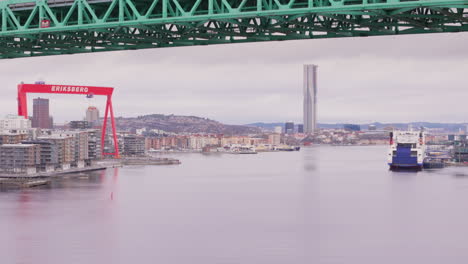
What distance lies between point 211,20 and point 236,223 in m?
9.98

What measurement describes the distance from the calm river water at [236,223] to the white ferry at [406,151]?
12118 millimetres

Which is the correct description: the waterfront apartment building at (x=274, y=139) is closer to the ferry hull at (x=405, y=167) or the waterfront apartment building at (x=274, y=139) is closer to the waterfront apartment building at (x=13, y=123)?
the waterfront apartment building at (x=13, y=123)

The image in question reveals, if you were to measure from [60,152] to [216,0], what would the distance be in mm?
33055

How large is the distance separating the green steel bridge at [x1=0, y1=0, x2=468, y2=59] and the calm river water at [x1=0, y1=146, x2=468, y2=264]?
487 cm

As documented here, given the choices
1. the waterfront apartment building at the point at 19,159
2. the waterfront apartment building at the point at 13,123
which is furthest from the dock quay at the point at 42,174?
the waterfront apartment building at the point at 13,123

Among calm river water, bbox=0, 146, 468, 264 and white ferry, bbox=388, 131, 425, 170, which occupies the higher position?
white ferry, bbox=388, 131, 425, 170

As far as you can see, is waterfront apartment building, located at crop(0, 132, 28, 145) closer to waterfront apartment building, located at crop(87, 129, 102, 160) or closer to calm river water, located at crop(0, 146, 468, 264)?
waterfront apartment building, located at crop(87, 129, 102, 160)

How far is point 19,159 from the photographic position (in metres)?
35.9

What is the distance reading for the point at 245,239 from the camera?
14453 millimetres

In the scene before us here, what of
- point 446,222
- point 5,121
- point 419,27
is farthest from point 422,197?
point 5,121

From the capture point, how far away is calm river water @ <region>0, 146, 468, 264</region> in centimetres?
1320

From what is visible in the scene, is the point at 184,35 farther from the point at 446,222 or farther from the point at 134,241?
the point at 446,222

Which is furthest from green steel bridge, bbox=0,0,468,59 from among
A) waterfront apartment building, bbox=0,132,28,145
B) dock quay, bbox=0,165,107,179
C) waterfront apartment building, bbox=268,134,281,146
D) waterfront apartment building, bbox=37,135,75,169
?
waterfront apartment building, bbox=268,134,281,146

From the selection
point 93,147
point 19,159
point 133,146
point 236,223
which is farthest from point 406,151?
point 236,223
